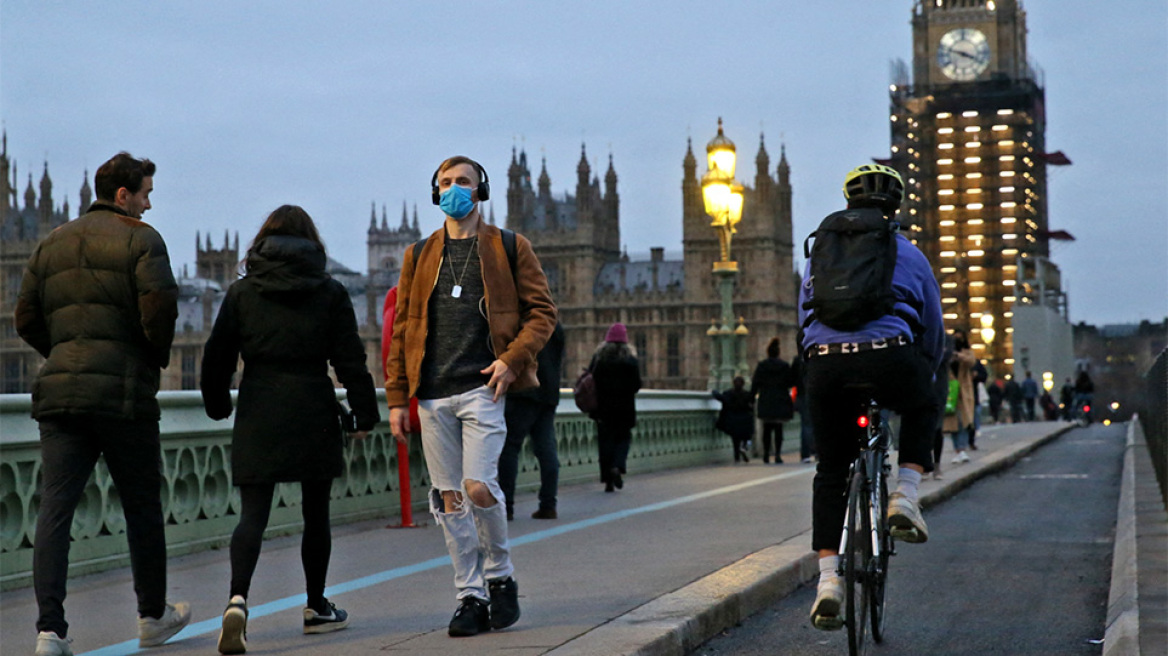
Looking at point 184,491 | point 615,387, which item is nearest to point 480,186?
point 184,491

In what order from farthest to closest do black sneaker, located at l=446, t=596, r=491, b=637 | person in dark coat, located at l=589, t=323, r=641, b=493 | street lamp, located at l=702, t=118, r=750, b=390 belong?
street lamp, located at l=702, t=118, r=750, b=390 < person in dark coat, located at l=589, t=323, r=641, b=493 < black sneaker, located at l=446, t=596, r=491, b=637

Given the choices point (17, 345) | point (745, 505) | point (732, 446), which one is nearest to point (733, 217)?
point (732, 446)

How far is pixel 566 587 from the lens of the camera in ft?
20.2

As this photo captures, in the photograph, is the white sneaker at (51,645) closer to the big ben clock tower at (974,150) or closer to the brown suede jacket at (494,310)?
the brown suede jacket at (494,310)

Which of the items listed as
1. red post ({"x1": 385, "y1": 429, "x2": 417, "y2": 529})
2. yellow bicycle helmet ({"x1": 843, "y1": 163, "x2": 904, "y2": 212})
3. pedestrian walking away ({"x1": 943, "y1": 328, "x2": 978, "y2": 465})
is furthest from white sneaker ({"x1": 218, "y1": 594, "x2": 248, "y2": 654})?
pedestrian walking away ({"x1": 943, "y1": 328, "x2": 978, "y2": 465})

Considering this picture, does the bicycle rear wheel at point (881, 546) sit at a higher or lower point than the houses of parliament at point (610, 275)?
lower

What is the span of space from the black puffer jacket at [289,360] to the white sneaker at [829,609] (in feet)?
5.54

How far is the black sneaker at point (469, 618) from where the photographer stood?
488 centimetres

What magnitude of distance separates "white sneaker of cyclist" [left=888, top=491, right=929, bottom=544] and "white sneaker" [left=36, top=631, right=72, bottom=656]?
259cm

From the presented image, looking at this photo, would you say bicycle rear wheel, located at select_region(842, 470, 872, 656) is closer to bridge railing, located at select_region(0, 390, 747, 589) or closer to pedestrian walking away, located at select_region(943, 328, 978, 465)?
bridge railing, located at select_region(0, 390, 747, 589)

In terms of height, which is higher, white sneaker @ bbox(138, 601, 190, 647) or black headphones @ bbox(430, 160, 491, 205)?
black headphones @ bbox(430, 160, 491, 205)

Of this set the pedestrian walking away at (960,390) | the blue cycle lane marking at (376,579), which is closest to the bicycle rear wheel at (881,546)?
the blue cycle lane marking at (376,579)

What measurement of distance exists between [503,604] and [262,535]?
2.82ft

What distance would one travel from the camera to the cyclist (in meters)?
4.55
